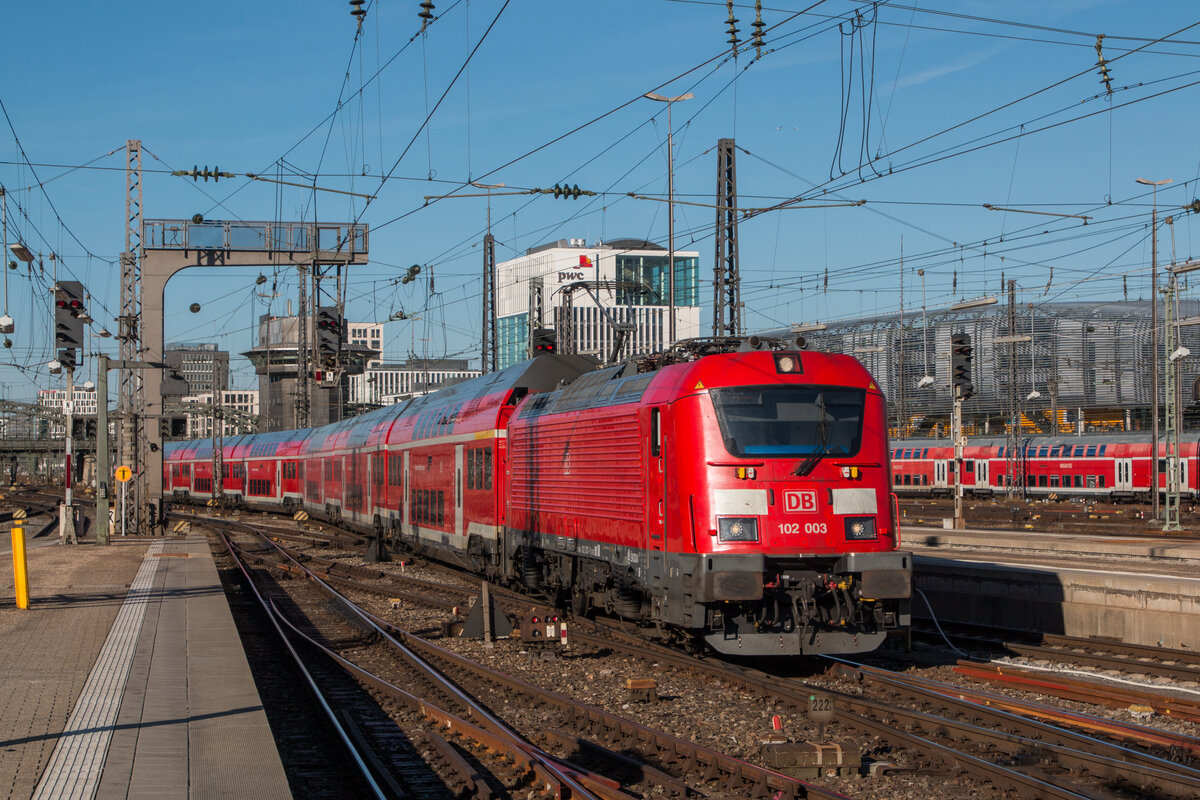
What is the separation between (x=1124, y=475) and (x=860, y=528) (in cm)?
4764

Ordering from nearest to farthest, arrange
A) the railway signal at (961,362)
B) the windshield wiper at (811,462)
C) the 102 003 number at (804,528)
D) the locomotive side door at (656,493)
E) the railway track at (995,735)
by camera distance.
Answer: the railway track at (995,735), the 102 003 number at (804,528), the windshield wiper at (811,462), the locomotive side door at (656,493), the railway signal at (961,362)

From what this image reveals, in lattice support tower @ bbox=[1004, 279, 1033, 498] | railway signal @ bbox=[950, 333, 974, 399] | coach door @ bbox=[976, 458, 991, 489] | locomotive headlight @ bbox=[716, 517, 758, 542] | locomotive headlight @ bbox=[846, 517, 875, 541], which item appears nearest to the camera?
locomotive headlight @ bbox=[716, 517, 758, 542]

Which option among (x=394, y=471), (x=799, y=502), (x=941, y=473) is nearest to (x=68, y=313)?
(x=394, y=471)

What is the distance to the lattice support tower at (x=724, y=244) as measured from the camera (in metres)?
26.6

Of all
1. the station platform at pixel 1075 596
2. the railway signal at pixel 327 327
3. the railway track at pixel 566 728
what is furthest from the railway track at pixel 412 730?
the railway signal at pixel 327 327

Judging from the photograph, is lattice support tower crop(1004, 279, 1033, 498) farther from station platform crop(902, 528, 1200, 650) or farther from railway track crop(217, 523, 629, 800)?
railway track crop(217, 523, 629, 800)

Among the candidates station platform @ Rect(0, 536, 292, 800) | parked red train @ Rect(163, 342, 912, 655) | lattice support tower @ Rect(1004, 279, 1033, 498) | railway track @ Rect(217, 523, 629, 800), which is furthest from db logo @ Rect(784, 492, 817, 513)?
lattice support tower @ Rect(1004, 279, 1033, 498)

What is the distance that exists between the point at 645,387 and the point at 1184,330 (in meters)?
96.5

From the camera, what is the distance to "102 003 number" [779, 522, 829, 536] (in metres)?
13.2

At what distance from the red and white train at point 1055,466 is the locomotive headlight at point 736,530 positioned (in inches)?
1518

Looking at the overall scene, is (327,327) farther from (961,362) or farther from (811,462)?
(811,462)

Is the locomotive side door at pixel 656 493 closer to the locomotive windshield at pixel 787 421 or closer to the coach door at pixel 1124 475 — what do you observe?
Answer: the locomotive windshield at pixel 787 421

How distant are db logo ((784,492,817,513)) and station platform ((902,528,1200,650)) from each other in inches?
194

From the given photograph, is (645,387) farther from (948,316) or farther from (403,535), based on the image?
(948,316)
